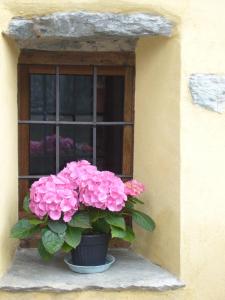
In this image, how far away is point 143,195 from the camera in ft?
6.75

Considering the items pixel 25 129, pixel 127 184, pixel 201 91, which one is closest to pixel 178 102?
pixel 201 91

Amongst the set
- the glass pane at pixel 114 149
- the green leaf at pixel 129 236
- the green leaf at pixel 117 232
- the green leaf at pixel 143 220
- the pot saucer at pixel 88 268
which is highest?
the glass pane at pixel 114 149

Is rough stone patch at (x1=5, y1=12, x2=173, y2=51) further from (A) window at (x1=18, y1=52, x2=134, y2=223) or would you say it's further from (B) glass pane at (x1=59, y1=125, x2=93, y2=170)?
(B) glass pane at (x1=59, y1=125, x2=93, y2=170)

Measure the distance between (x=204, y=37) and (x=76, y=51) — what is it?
0.56 meters

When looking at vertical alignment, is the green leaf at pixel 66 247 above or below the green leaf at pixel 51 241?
below

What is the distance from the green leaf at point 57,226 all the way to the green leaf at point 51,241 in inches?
0.6

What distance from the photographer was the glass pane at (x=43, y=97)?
216 cm

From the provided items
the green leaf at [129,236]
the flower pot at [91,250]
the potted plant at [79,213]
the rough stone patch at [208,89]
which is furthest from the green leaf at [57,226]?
the rough stone patch at [208,89]

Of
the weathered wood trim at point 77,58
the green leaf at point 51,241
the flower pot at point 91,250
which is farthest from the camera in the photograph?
the weathered wood trim at point 77,58

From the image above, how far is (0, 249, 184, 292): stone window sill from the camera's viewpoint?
70.4 inches

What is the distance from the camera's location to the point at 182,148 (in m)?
1.85

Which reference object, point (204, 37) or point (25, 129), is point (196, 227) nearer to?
point (204, 37)

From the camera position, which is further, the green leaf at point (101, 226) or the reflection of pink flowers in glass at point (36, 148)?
the reflection of pink flowers in glass at point (36, 148)

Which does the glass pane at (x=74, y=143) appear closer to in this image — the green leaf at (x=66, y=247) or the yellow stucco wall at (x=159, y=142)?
the yellow stucco wall at (x=159, y=142)
